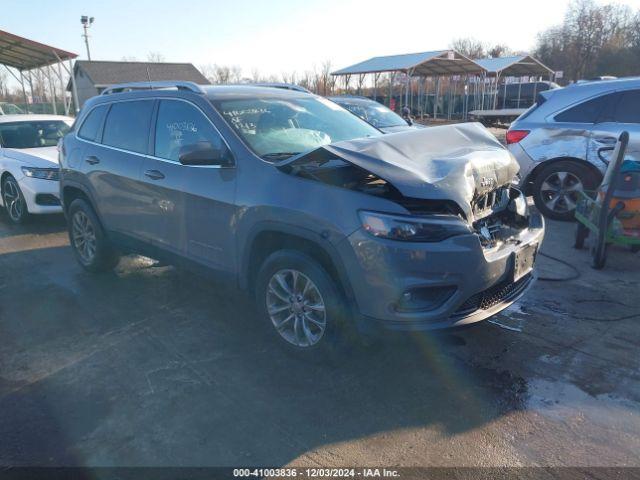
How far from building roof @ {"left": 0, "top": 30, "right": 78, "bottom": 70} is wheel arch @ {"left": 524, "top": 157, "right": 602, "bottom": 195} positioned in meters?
16.2

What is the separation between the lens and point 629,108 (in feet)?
21.7

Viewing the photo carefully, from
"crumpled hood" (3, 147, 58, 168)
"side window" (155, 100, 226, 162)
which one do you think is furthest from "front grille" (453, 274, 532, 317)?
"crumpled hood" (3, 147, 58, 168)

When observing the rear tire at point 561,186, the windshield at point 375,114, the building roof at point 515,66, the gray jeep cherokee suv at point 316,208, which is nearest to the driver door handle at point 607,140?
the rear tire at point 561,186

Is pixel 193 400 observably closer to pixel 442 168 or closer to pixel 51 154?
pixel 442 168

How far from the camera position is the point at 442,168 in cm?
328

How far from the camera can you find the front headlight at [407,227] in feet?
9.66

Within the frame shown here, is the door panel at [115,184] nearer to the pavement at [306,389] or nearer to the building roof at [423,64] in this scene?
the pavement at [306,389]

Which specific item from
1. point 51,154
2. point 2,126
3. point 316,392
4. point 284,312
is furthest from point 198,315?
point 2,126

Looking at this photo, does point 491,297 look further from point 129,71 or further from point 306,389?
point 129,71

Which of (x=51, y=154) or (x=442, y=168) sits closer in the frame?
(x=442, y=168)

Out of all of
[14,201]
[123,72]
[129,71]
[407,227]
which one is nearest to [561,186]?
[407,227]

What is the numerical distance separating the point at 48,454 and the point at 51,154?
21.2 ft

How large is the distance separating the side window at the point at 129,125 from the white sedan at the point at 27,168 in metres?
2.97

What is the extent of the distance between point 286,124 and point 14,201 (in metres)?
5.82
